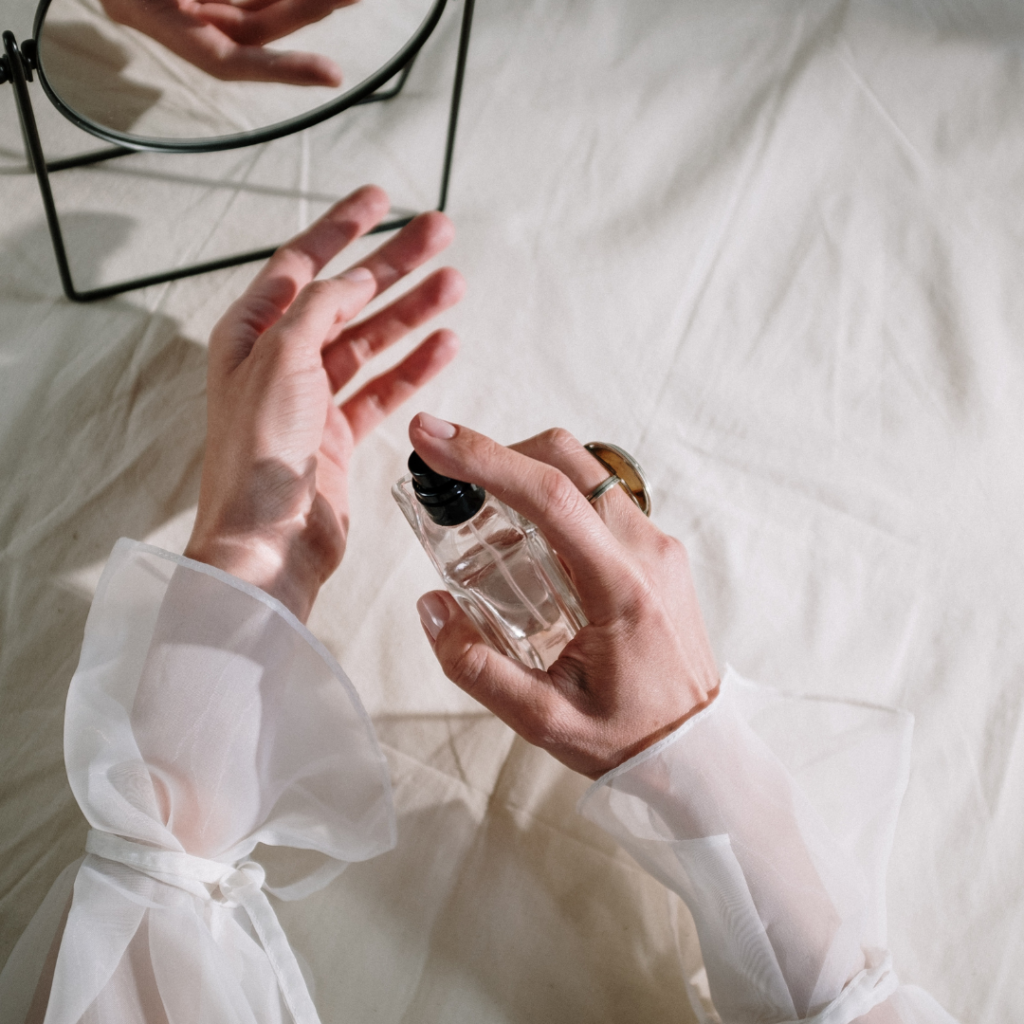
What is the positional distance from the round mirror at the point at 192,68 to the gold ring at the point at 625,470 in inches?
11.6

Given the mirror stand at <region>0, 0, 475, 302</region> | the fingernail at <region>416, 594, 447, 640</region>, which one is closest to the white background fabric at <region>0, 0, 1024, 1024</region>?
the mirror stand at <region>0, 0, 475, 302</region>

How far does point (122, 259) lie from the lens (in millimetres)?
763

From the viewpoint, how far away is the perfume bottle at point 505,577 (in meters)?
0.56

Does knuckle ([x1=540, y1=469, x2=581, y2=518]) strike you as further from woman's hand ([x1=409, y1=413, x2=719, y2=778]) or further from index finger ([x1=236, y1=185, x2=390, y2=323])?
index finger ([x1=236, y1=185, x2=390, y2=323])

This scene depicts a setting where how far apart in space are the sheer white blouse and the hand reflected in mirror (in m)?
0.34

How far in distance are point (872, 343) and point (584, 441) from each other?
0.28 m

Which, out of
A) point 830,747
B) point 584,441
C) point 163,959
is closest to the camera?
point 163,959

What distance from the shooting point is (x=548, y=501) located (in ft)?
1.58

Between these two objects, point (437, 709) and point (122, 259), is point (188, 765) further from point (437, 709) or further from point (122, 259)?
point (122, 259)

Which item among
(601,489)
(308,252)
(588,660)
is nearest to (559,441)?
(601,489)

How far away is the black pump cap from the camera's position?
46 cm

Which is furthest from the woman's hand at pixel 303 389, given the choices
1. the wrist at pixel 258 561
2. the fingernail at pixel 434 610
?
the fingernail at pixel 434 610

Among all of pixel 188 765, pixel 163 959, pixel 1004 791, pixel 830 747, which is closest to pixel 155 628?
pixel 188 765

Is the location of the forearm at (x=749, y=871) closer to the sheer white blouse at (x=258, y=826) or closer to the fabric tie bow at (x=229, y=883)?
the sheer white blouse at (x=258, y=826)
